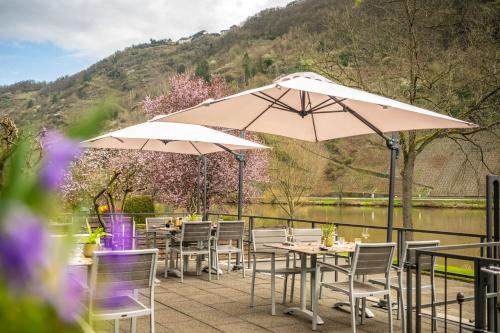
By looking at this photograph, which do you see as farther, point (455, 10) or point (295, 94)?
point (455, 10)

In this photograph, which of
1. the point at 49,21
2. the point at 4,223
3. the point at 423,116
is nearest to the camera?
the point at 4,223

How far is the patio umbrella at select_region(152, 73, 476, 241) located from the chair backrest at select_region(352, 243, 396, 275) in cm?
116

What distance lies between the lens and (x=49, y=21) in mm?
519

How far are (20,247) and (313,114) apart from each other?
7.43 m

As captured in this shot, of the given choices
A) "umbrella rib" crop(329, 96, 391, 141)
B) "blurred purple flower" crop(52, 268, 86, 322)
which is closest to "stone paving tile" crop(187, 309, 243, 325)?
"umbrella rib" crop(329, 96, 391, 141)

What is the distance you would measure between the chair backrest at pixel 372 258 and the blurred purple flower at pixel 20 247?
501 centimetres

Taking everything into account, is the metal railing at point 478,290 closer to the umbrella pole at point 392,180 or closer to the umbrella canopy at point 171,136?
the umbrella pole at point 392,180

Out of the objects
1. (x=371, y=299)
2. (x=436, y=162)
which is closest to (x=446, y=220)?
(x=436, y=162)

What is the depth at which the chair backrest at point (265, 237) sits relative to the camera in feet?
22.9

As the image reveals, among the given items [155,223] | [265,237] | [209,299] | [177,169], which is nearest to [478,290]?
[265,237]

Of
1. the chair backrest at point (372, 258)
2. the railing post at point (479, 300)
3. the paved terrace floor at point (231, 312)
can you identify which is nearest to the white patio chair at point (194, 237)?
the paved terrace floor at point (231, 312)

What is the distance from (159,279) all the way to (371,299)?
10.7ft

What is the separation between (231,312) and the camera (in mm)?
6219

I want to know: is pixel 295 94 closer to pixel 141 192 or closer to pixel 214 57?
pixel 141 192
